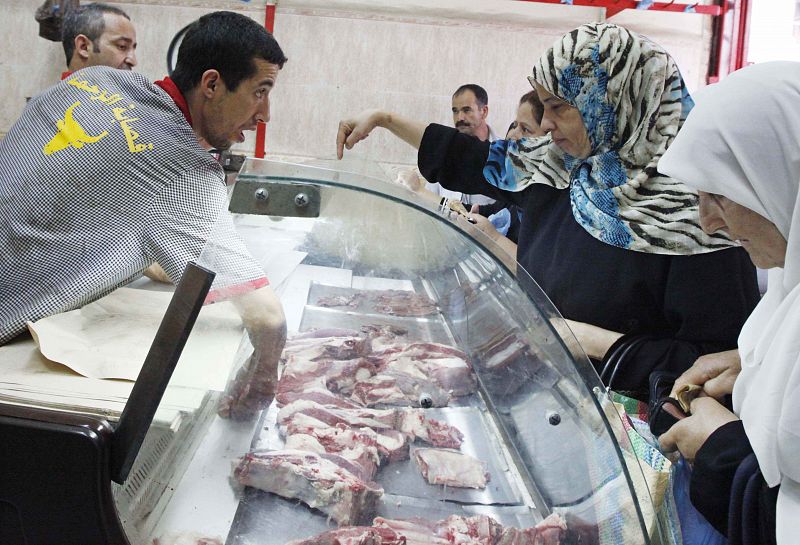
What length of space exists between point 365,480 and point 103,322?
76 centimetres

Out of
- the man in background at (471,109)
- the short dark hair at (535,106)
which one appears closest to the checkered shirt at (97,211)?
the short dark hair at (535,106)

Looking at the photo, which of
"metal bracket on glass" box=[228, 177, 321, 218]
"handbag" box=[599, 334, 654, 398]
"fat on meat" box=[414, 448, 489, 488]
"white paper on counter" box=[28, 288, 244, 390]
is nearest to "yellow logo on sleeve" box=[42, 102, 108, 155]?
"white paper on counter" box=[28, 288, 244, 390]

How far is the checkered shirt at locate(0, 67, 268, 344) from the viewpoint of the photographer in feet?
4.85

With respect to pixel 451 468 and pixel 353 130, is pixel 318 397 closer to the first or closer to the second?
pixel 451 468

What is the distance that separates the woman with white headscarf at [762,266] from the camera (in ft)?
3.58

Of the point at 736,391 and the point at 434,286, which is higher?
the point at 434,286

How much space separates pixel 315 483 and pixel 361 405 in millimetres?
204

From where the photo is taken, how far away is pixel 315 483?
3.24 feet

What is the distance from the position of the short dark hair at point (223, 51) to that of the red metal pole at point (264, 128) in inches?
122

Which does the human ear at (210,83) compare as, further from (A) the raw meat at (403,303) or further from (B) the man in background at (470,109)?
(B) the man in background at (470,109)

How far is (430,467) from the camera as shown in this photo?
3.53ft

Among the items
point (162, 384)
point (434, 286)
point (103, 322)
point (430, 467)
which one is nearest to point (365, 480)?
point (430, 467)

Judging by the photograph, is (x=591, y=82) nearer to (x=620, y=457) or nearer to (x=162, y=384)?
(x=620, y=457)

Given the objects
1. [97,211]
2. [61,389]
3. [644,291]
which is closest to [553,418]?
[644,291]
